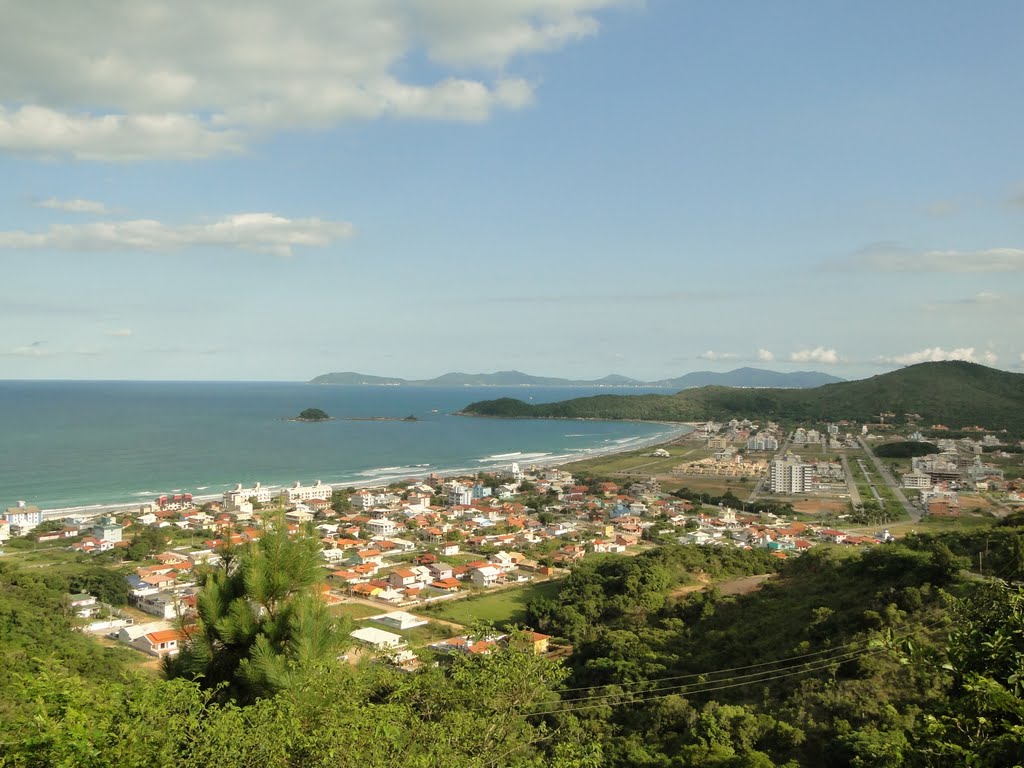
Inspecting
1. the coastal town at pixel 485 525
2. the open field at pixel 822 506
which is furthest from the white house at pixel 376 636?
the open field at pixel 822 506

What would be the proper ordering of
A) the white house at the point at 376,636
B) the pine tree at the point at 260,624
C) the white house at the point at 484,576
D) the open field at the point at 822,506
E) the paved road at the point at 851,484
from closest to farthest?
the pine tree at the point at 260,624, the white house at the point at 376,636, the white house at the point at 484,576, the open field at the point at 822,506, the paved road at the point at 851,484

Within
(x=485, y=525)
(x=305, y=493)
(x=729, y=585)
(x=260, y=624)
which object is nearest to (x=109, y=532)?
(x=305, y=493)

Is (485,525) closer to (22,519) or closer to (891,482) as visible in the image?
(22,519)

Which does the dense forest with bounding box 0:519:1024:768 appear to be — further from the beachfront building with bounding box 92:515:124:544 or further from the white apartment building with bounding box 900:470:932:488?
the white apartment building with bounding box 900:470:932:488

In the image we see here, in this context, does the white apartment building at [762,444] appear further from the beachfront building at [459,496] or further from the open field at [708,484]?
the beachfront building at [459,496]

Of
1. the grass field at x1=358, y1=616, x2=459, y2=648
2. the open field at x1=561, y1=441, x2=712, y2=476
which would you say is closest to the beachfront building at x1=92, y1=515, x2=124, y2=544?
the grass field at x1=358, y1=616, x2=459, y2=648
